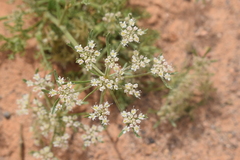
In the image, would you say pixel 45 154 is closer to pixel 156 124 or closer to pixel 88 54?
pixel 88 54

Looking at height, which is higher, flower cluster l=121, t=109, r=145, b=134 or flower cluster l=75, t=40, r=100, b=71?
flower cluster l=75, t=40, r=100, b=71

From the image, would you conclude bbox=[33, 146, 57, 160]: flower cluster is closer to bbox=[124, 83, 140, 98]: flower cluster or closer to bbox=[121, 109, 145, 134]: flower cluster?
bbox=[121, 109, 145, 134]: flower cluster

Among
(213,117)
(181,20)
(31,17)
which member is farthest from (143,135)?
(31,17)

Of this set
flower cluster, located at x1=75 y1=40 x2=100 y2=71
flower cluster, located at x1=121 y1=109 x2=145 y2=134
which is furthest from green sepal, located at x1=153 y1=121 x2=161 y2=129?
flower cluster, located at x1=75 y1=40 x2=100 y2=71

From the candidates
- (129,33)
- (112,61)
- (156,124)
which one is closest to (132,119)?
(112,61)

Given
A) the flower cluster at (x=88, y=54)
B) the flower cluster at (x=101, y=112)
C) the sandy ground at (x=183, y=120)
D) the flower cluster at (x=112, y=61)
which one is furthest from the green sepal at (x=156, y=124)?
the flower cluster at (x=88, y=54)

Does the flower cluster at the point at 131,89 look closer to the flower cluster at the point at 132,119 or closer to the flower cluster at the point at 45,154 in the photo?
the flower cluster at the point at 132,119

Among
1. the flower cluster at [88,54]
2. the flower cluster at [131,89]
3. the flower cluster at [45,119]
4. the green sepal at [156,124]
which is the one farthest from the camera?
the green sepal at [156,124]

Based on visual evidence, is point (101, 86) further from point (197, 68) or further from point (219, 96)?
point (219, 96)
